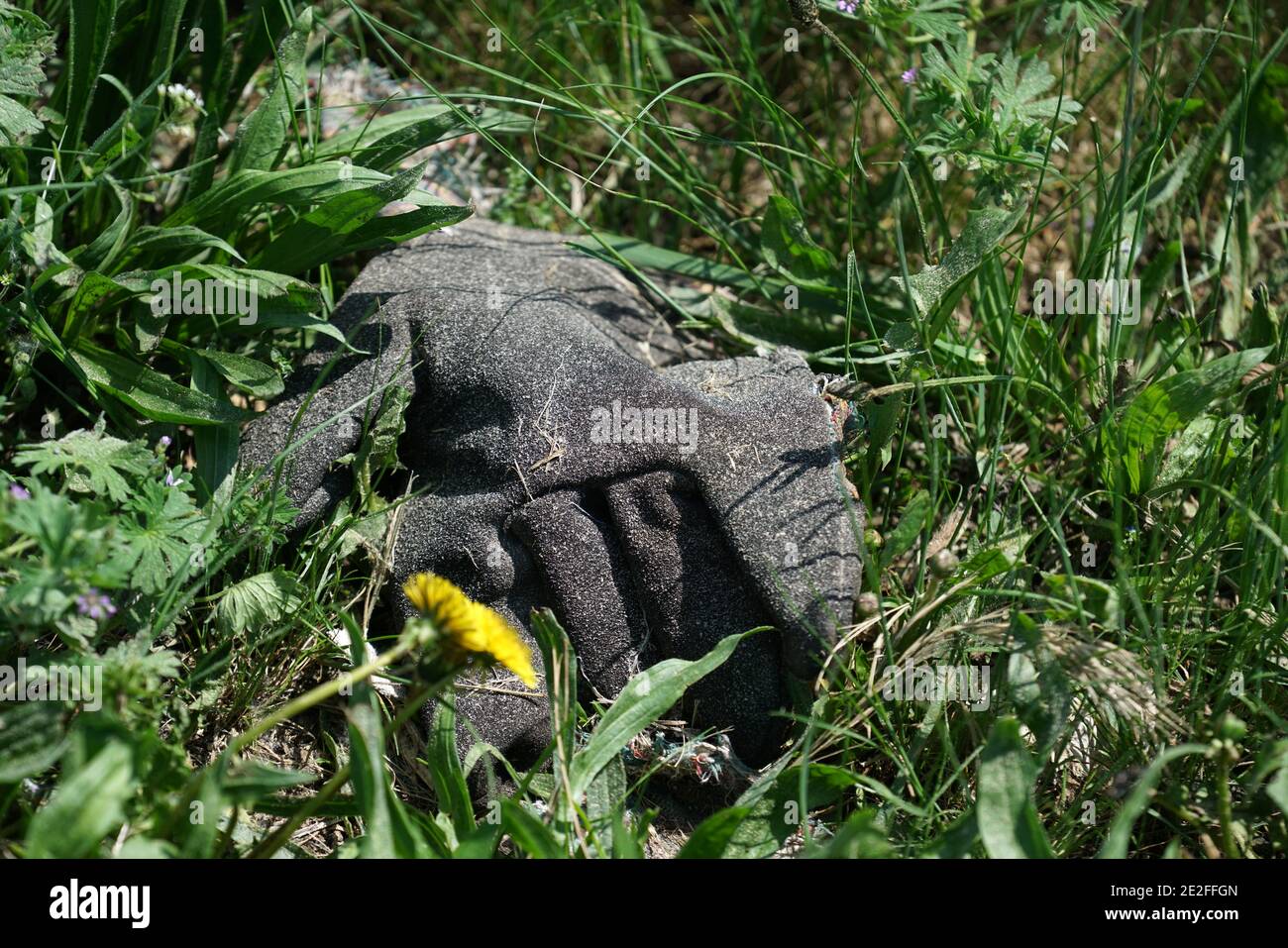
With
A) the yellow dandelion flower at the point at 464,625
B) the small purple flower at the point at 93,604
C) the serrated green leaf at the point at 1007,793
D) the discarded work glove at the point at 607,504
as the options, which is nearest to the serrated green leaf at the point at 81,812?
the small purple flower at the point at 93,604

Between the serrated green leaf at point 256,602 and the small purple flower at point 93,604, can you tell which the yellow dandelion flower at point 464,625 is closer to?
the small purple flower at point 93,604

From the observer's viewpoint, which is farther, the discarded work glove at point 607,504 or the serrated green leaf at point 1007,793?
the discarded work glove at point 607,504

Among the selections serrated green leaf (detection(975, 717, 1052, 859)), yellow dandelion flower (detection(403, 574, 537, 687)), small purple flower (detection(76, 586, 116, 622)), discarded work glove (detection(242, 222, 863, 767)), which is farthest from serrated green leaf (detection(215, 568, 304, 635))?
serrated green leaf (detection(975, 717, 1052, 859))

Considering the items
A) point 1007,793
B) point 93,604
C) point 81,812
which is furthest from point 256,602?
point 1007,793

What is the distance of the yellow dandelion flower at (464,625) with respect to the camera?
1925 mm

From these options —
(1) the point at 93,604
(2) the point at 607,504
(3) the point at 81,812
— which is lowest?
(3) the point at 81,812

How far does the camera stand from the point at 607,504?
275cm

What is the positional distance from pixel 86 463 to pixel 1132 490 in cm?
260

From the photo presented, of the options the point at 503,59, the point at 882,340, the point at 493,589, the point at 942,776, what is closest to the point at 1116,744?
the point at 942,776

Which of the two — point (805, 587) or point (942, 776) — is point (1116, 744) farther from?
point (805, 587)

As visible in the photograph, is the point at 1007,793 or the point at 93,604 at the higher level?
the point at 93,604

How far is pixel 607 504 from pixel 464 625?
875 mm

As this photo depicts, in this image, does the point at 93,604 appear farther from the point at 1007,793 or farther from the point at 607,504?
the point at 1007,793

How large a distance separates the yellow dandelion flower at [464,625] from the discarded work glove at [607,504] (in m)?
0.61
